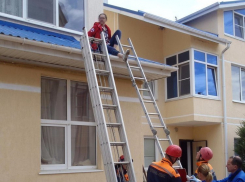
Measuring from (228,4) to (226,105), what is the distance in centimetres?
429

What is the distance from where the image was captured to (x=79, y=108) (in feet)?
25.4

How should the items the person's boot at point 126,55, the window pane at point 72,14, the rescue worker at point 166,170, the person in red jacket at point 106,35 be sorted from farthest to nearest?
1. the window pane at point 72,14
2. the person in red jacket at point 106,35
3. the person's boot at point 126,55
4. the rescue worker at point 166,170

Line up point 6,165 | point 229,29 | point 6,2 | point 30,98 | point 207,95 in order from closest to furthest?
1. point 6,165
2. point 30,98
3. point 6,2
4. point 207,95
5. point 229,29

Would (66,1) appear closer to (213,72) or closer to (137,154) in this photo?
(137,154)

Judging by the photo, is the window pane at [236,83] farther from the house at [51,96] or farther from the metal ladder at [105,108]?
the metal ladder at [105,108]

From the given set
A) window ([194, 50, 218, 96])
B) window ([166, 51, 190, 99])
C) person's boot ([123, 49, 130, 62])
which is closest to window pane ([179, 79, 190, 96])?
window ([166, 51, 190, 99])

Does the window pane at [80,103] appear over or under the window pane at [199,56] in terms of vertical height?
under

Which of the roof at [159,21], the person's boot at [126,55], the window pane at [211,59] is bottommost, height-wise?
the person's boot at [126,55]

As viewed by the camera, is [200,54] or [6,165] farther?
[200,54]

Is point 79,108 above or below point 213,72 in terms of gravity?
below

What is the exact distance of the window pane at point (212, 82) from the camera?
15.4m

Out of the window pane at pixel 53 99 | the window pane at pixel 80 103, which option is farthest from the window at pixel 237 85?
the window pane at pixel 53 99

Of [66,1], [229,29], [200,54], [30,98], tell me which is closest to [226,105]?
[200,54]

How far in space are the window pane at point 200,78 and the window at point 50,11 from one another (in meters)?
7.40
